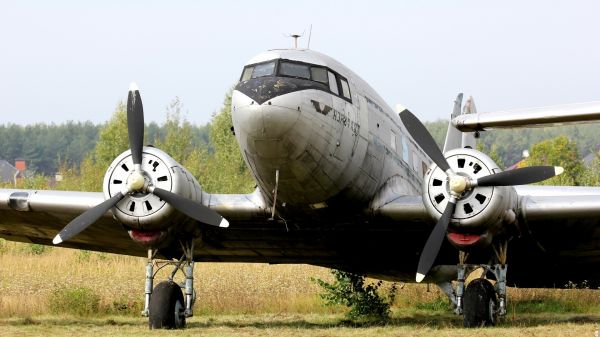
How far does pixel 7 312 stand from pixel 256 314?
500cm

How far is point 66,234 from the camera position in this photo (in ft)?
51.7

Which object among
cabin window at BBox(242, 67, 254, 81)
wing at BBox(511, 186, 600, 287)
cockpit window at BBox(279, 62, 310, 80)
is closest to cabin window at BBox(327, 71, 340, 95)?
cockpit window at BBox(279, 62, 310, 80)

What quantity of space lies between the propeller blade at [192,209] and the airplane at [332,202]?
0.02 meters

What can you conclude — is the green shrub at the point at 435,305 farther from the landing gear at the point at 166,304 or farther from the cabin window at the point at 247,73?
the cabin window at the point at 247,73

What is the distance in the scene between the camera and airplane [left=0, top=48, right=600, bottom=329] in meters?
14.2

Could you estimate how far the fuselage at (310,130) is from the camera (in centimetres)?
1353

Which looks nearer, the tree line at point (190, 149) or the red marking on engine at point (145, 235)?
the red marking on engine at point (145, 235)

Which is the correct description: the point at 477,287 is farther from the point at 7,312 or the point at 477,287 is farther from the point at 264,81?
the point at 7,312

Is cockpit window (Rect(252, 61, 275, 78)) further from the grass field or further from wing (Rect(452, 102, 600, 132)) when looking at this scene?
wing (Rect(452, 102, 600, 132))

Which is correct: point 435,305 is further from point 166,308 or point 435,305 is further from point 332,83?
point 332,83

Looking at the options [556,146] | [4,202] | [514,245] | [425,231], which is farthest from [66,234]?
[556,146]

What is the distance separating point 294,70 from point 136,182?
293 centimetres

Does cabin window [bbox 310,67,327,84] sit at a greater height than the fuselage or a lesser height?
greater

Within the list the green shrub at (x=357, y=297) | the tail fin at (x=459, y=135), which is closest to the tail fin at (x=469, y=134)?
the tail fin at (x=459, y=135)
